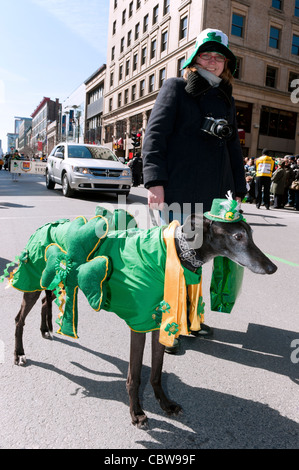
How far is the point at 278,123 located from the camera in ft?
100

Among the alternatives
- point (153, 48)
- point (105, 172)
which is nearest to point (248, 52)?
point (153, 48)

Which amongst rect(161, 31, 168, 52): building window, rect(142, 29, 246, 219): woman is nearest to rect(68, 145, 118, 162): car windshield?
rect(142, 29, 246, 219): woman

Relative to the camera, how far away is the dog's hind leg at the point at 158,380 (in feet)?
6.74

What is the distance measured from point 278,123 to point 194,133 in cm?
3119

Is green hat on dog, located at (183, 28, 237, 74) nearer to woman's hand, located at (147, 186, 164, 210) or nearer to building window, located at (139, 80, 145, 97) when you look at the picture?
woman's hand, located at (147, 186, 164, 210)

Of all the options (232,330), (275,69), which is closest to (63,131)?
(275,69)

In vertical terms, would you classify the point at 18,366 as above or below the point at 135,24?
below

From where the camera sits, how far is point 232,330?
10.6ft

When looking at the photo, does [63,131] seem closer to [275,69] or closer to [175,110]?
[275,69]

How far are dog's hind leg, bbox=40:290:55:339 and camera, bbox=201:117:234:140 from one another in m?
1.71

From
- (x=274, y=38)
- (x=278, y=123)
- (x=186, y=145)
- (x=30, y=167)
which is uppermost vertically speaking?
(x=274, y=38)

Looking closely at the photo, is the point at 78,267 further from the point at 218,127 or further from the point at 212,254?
the point at 218,127

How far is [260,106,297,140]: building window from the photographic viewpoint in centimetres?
2984

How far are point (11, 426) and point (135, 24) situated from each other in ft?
140
